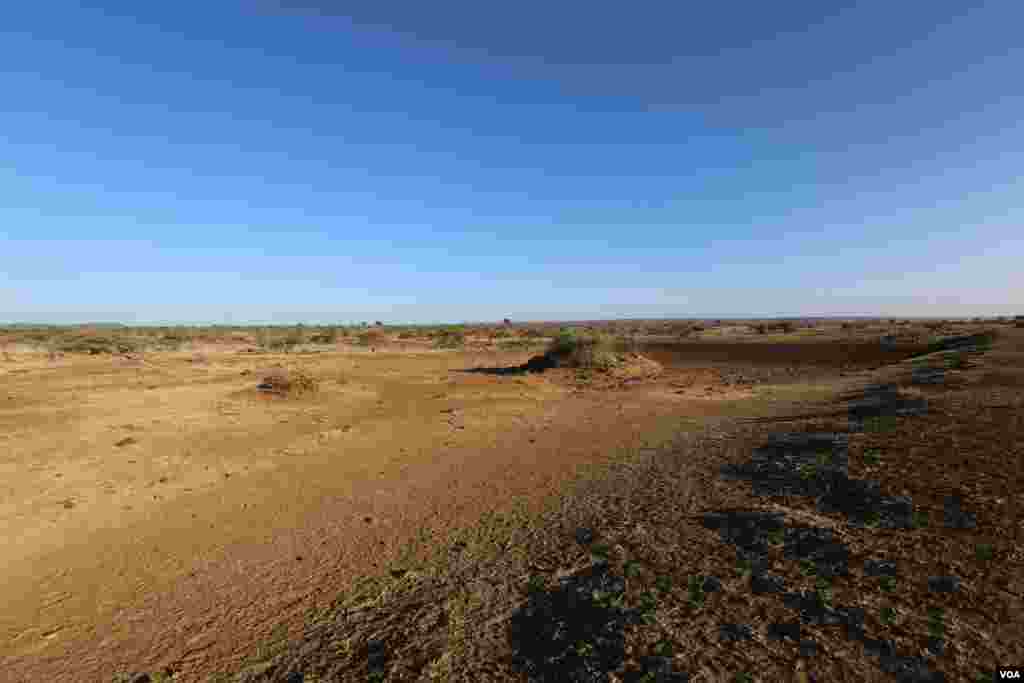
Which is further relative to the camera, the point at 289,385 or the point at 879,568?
the point at 289,385

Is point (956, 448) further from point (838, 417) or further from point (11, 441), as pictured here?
point (11, 441)

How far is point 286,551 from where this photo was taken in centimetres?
633

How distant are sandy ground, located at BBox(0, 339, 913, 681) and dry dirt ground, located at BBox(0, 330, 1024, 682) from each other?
0.15 ft

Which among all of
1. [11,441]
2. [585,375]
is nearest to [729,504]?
[11,441]

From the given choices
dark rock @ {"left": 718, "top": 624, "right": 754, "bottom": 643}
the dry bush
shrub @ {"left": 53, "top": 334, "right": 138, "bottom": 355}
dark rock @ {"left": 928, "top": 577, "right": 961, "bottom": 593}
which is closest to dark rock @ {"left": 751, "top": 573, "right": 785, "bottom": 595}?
dark rock @ {"left": 718, "top": 624, "right": 754, "bottom": 643}

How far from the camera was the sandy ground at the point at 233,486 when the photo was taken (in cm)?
489

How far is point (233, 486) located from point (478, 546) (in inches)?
232

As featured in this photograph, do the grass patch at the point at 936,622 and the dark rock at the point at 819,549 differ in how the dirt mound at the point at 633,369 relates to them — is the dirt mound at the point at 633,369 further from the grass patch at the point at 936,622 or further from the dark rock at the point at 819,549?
the grass patch at the point at 936,622

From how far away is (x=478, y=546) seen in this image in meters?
6.05

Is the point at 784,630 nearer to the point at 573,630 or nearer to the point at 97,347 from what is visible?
the point at 573,630

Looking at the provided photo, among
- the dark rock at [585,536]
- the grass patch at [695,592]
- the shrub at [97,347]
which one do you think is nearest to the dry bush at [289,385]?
the dark rock at [585,536]

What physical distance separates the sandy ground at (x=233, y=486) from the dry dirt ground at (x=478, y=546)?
5cm

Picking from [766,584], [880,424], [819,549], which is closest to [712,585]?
[766,584]

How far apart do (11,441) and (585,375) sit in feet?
71.2
